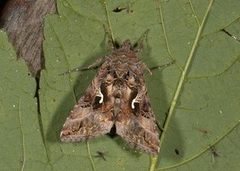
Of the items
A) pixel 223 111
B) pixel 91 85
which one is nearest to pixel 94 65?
pixel 91 85

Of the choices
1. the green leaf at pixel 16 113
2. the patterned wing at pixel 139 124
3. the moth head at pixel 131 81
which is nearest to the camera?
the green leaf at pixel 16 113

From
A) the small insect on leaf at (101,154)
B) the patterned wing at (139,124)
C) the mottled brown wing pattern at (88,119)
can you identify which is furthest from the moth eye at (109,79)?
the small insect on leaf at (101,154)

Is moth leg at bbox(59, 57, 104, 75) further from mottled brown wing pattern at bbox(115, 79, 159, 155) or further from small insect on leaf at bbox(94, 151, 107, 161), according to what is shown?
small insect on leaf at bbox(94, 151, 107, 161)

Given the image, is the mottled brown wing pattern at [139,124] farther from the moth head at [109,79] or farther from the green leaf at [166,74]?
the moth head at [109,79]

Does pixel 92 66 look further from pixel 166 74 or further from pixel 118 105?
pixel 166 74

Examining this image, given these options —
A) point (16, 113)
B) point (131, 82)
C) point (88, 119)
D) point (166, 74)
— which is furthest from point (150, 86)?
point (16, 113)

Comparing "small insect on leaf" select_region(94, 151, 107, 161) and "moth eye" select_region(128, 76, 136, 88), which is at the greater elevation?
"moth eye" select_region(128, 76, 136, 88)

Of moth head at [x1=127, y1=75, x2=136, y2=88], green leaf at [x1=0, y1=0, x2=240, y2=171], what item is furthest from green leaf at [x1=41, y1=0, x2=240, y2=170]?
moth head at [x1=127, y1=75, x2=136, y2=88]

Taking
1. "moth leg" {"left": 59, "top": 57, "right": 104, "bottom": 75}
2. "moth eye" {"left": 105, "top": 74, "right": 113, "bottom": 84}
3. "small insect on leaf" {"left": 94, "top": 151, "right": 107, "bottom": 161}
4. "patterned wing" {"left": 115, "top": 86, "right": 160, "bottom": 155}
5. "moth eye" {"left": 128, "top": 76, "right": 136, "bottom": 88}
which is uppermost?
"moth leg" {"left": 59, "top": 57, "right": 104, "bottom": 75}
